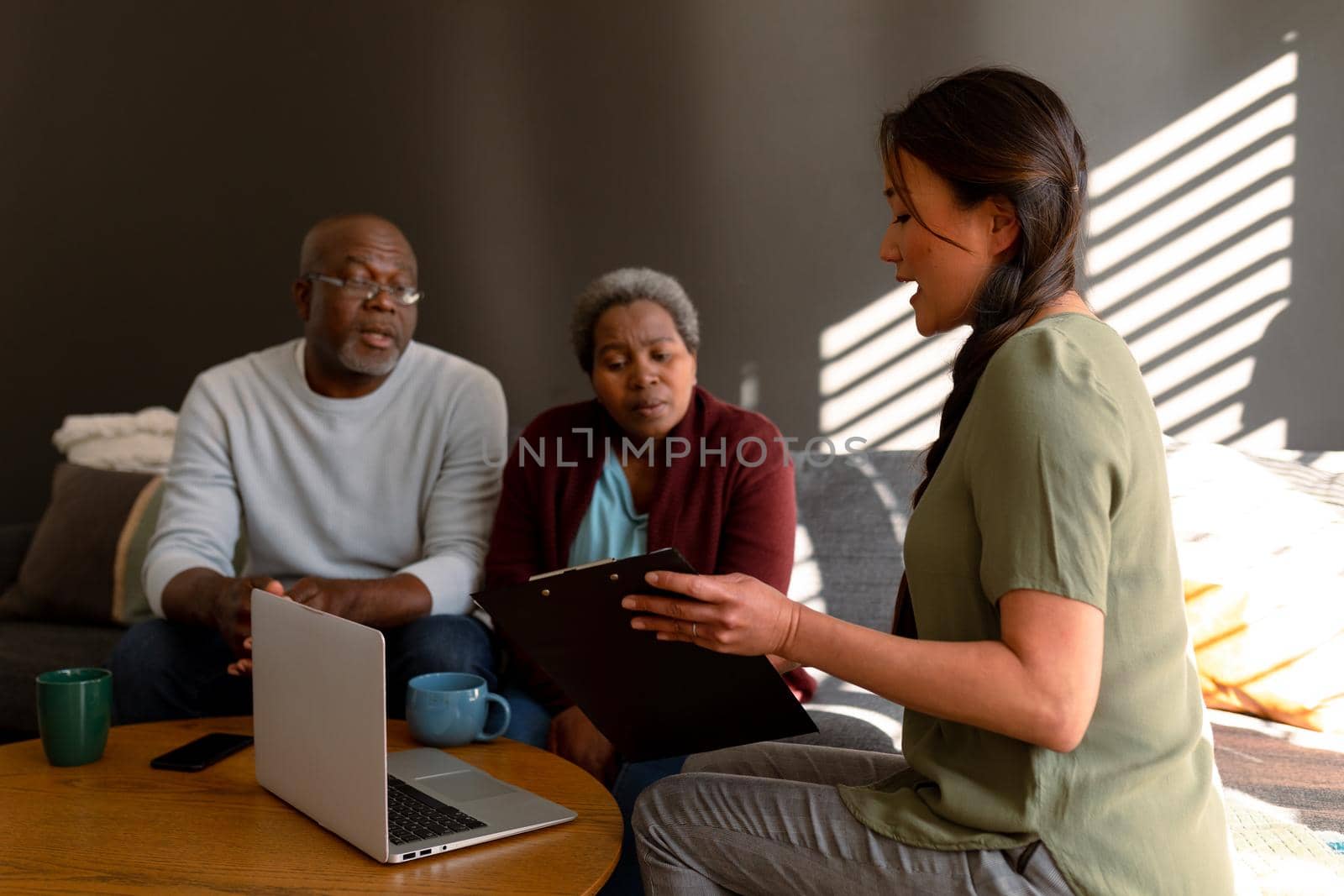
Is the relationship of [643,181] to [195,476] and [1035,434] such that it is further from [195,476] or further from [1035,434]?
[1035,434]

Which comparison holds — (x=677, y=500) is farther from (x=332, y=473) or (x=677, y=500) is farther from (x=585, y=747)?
(x=332, y=473)

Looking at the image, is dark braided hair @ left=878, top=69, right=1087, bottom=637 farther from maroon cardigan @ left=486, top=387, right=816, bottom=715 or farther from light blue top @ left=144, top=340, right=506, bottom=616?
light blue top @ left=144, top=340, right=506, bottom=616

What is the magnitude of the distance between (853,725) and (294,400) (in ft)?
4.11

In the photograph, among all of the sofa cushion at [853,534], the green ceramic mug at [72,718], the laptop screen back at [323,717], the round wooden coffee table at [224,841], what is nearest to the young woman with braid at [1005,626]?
the round wooden coffee table at [224,841]

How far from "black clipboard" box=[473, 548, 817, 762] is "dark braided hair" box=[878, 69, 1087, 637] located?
0.35 meters

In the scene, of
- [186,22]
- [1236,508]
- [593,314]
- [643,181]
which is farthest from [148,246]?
[1236,508]

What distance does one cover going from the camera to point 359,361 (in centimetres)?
219

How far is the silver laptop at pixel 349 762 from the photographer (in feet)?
3.65

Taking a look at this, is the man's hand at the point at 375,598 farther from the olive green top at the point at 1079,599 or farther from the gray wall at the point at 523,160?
the olive green top at the point at 1079,599

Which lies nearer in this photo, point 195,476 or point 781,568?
point 781,568

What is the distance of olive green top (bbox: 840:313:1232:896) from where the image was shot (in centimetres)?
98

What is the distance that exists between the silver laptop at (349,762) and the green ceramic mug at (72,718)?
0.23m

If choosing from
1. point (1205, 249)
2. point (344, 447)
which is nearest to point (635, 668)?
point (344, 447)

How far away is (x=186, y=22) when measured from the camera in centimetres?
302
